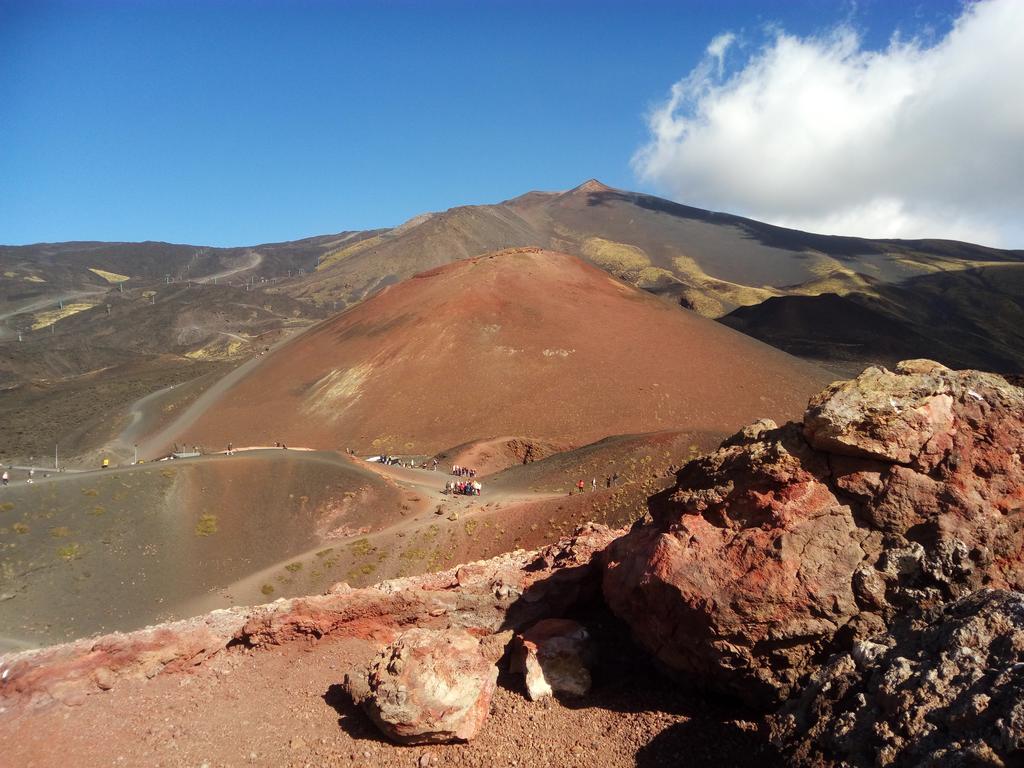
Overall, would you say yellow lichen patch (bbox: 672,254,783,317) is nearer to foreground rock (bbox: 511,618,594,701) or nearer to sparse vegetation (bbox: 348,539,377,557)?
sparse vegetation (bbox: 348,539,377,557)

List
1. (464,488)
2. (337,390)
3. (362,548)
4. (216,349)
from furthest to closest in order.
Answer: (216,349), (337,390), (464,488), (362,548)

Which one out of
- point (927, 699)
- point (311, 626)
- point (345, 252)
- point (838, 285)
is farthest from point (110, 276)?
point (927, 699)

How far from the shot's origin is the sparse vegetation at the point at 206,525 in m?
22.9

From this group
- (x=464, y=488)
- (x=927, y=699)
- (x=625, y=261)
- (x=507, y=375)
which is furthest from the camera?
(x=625, y=261)

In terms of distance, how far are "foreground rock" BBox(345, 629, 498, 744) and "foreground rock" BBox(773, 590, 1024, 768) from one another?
11.8 ft

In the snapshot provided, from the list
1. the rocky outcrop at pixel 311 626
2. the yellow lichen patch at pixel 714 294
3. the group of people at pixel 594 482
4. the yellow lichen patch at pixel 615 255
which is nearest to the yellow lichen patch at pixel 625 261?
the yellow lichen patch at pixel 615 255

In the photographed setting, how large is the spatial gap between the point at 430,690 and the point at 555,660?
5.77ft

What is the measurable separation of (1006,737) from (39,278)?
585 feet

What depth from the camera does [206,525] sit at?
23250 millimetres

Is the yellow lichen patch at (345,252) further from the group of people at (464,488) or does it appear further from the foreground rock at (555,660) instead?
the foreground rock at (555,660)

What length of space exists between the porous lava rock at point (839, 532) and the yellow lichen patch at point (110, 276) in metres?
182

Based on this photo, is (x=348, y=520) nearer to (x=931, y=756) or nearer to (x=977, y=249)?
(x=931, y=756)

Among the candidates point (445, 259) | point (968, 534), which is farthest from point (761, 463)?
point (445, 259)

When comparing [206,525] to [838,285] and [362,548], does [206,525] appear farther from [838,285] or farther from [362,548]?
[838,285]
